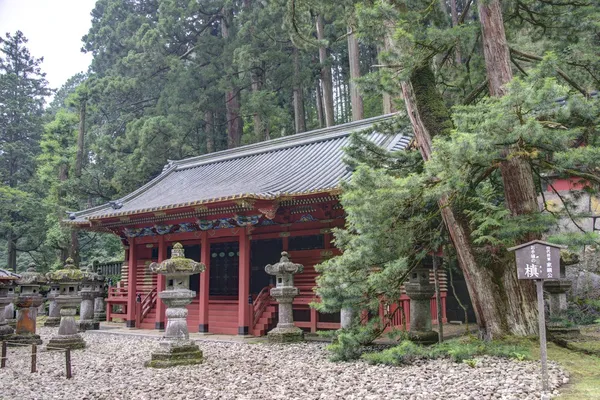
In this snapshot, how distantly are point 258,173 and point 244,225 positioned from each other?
2.80 metres

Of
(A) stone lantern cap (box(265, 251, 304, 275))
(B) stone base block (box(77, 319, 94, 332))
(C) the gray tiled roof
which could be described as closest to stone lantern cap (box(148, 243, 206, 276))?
(A) stone lantern cap (box(265, 251, 304, 275))

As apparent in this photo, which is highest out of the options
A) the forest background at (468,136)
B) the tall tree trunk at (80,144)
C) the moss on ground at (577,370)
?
the tall tree trunk at (80,144)

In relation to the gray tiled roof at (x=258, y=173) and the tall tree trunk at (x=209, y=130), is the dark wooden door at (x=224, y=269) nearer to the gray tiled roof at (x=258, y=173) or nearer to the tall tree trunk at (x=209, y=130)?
the gray tiled roof at (x=258, y=173)

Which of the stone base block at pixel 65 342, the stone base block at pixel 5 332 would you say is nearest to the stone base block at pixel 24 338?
the stone base block at pixel 5 332

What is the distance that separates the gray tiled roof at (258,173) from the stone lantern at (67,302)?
2946 mm

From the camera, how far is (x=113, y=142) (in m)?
27.3

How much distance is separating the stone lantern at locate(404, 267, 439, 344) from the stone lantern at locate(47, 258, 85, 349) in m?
6.61

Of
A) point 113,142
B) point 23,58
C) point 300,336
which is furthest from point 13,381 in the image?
point 23,58

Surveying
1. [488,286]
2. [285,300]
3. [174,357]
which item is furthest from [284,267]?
[488,286]

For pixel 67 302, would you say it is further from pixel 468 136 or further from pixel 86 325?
pixel 468 136

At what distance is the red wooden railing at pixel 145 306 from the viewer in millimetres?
14828

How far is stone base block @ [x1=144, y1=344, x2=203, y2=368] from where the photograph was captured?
8070 millimetres

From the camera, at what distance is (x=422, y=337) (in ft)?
27.6

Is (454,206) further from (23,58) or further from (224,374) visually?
(23,58)
